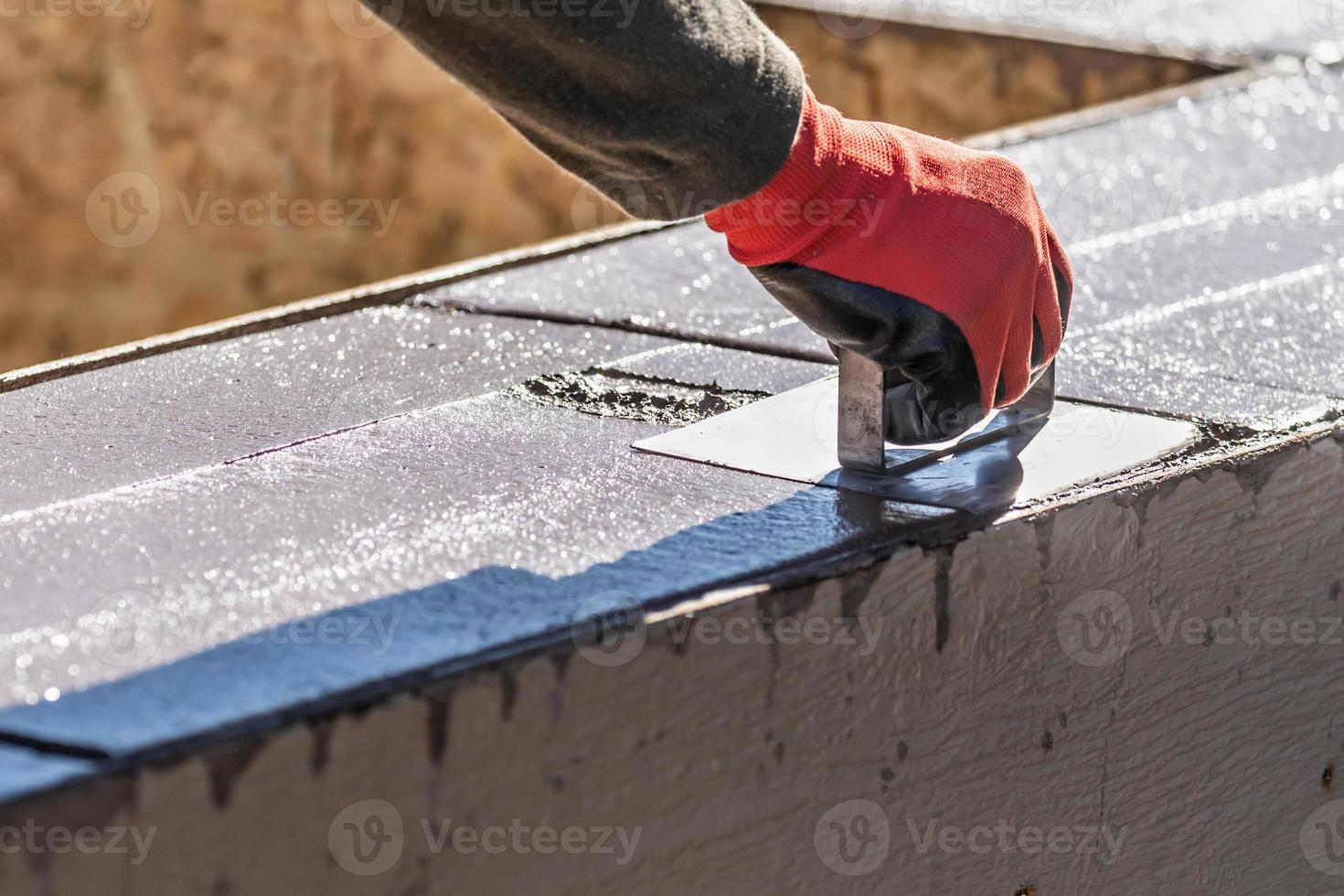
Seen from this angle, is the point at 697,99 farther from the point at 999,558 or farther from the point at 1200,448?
the point at 1200,448

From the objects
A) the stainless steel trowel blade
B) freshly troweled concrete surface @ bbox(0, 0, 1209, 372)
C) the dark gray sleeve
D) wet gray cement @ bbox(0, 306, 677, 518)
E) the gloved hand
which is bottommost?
freshly troweled concrete surface @ bbox(0, 0, 1209, 372)

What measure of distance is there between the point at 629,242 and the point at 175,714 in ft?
4.77

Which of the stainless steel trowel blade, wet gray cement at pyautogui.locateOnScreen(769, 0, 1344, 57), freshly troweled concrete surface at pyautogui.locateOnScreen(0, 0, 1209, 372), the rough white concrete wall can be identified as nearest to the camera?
the rough white concrete wall

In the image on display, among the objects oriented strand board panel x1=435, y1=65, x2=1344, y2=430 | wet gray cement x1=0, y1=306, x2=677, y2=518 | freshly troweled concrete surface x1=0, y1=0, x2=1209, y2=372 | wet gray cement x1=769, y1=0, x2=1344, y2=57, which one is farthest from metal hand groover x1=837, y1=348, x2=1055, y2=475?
freshly troweled concrete surface x1=0, y1=0, x2=1209, y2=372

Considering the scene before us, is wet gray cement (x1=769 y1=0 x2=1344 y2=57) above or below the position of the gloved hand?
below

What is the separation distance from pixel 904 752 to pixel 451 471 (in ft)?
1.56

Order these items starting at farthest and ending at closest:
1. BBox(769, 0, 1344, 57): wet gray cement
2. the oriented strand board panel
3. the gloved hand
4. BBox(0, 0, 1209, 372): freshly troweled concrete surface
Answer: BBox(0, 0, 1209, 372): freshly troweled concrete surface < BBox(769, 0, 1344, 57): wet gray cement < the oriented strand board panel < the gloved hand

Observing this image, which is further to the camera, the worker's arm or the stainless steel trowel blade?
the stainless steel trowel blade

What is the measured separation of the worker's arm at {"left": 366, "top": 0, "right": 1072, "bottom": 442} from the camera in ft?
4.14

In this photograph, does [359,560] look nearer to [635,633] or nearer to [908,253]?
[635,633]

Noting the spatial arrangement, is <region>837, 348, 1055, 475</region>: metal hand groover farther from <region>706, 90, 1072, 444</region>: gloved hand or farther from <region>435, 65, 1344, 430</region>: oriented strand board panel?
<region>435, 65, 1344, 430</region>: oriented strand board panel

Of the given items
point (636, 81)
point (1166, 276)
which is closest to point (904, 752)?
point (636, 81)

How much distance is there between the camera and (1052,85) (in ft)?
14.2

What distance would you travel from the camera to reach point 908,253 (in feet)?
4.50
